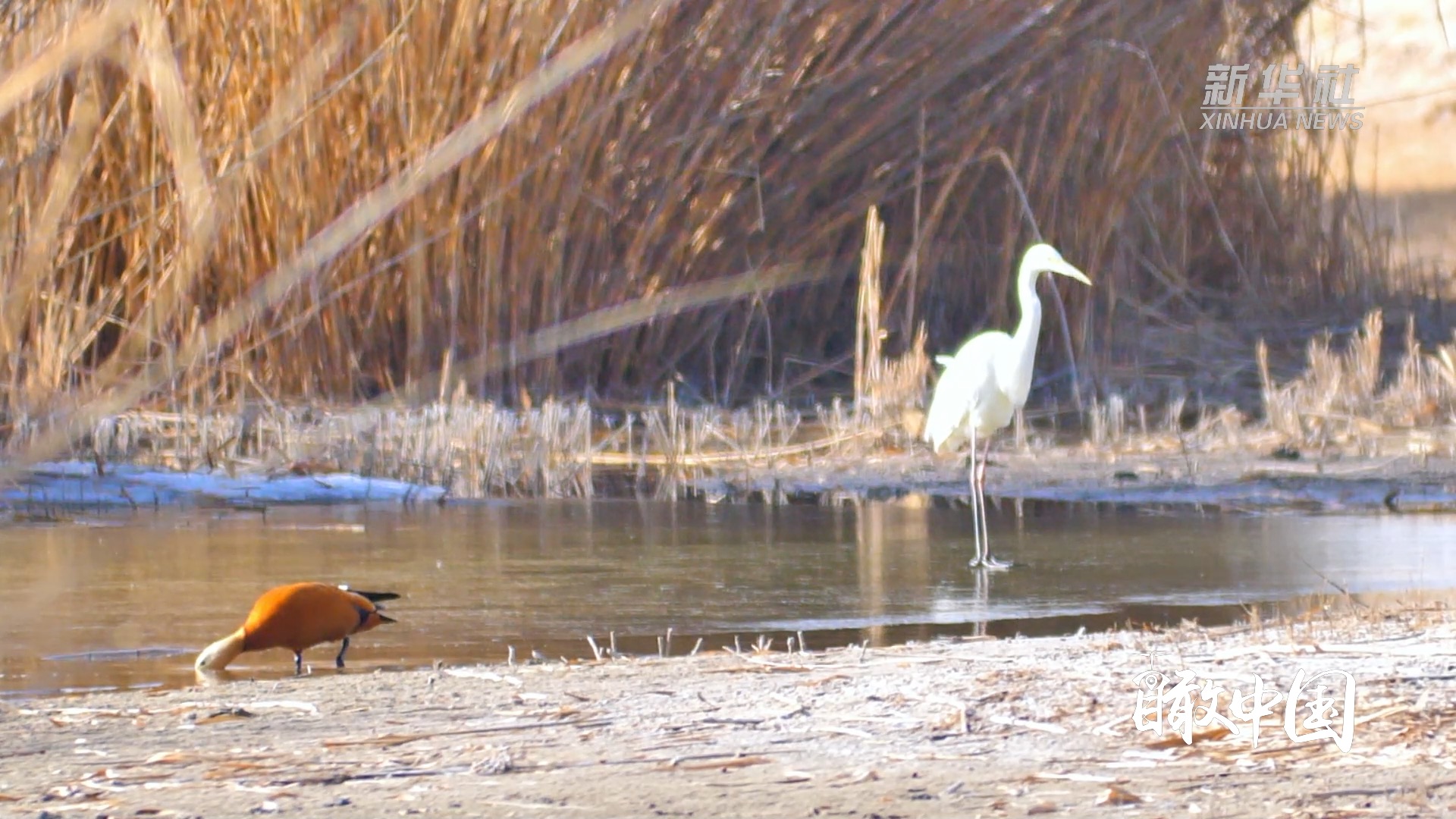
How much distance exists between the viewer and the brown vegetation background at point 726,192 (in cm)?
966

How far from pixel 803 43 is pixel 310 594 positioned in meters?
7.18

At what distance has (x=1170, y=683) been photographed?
330 centimetres

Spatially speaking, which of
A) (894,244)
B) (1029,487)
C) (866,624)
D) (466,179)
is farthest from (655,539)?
(894,244)

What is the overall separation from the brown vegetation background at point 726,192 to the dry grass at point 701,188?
22 mm

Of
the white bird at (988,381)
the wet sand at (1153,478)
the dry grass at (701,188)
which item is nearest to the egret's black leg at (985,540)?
the white bird at (988,381)

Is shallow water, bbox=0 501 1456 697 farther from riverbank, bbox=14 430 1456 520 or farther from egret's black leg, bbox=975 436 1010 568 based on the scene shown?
riverbank, bbox=14 430 1456 520

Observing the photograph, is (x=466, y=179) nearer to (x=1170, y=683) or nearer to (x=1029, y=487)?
(x=1029, y=487)

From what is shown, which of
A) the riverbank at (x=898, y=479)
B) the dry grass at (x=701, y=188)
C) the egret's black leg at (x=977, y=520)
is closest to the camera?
the egret's black leg at (x=977, y=520)

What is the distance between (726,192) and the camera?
36.6ft

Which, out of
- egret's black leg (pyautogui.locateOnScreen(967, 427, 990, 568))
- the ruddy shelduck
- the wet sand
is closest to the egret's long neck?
egret's black leg (pyautogui.locateOnScreen(967, 427, 990, 568))

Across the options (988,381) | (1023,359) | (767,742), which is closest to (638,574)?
(988,381)

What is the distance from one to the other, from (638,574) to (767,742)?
3.11m

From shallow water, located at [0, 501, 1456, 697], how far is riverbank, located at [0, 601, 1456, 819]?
0.86 meters

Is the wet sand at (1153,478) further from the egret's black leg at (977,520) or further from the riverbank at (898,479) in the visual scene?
the egret's black leg at (977,520)
